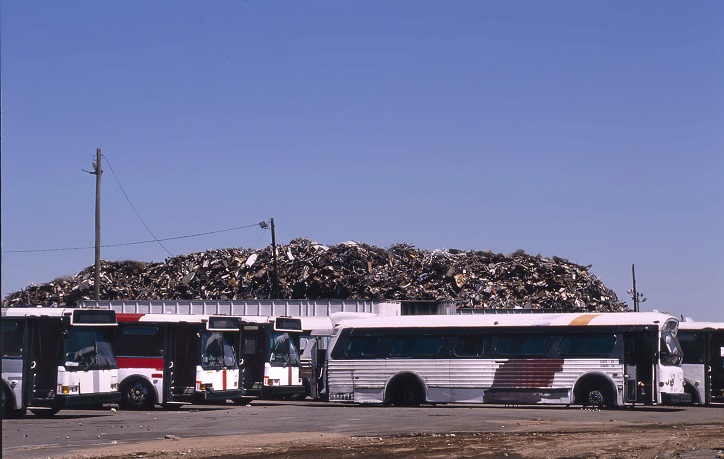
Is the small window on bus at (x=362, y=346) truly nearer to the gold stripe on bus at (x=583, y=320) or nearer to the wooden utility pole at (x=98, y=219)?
the gold stripe on bus at (x=583, y=320)

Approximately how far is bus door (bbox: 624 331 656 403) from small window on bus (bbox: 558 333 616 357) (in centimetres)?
47

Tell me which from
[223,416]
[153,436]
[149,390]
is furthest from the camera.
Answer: [149,390]

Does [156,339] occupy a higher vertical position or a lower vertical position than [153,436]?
higher

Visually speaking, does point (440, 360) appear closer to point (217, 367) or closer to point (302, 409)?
point (302, 409)

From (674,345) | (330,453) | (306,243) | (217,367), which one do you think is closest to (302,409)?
(217,367)

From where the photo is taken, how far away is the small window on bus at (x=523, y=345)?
1181 inches

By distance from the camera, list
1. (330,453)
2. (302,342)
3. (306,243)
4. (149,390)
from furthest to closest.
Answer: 1. (306,243)
2. (302,342)
3. (149,390)
4. (330,453)

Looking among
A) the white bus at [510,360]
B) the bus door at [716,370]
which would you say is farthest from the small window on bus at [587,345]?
the bus door at [716,370]

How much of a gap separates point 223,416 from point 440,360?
7657mm

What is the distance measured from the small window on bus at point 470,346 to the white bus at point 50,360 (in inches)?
402

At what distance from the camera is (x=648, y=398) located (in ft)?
93.9

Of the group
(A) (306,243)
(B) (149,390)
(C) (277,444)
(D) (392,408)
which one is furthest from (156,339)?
(A) (306,243)

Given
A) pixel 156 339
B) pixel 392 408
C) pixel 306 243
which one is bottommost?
pixel 392 408

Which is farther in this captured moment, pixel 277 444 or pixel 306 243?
pixel 306 243
